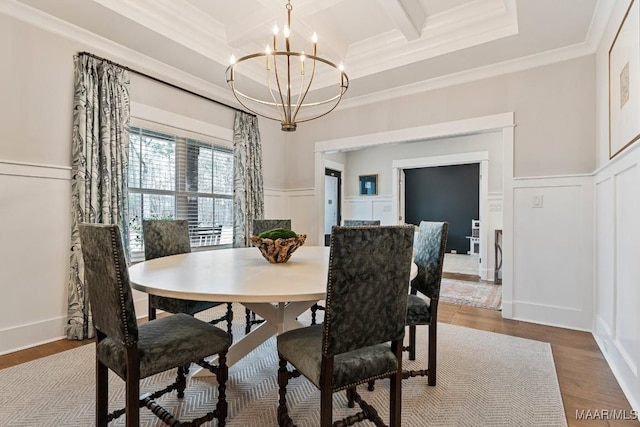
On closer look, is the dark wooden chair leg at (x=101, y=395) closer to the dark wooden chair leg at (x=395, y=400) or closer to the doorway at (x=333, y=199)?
the dark wooden chair leg at (x=395, y=400)

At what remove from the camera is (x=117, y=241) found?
49.3 inches

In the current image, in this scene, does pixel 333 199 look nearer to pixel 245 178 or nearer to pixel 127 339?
pixel 245 178

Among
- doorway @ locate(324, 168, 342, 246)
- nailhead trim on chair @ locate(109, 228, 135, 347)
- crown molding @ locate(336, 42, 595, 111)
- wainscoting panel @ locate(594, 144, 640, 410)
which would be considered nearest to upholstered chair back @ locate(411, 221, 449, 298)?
wainscoting panel @ locate(594, 144, 640, 410)

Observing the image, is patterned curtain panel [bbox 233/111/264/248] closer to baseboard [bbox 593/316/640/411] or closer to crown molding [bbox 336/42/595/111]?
crown molding [bbox 336/42/595/111]

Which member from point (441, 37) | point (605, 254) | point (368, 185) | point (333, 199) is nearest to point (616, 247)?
point (605, 254)

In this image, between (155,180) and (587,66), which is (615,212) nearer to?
(587,66)

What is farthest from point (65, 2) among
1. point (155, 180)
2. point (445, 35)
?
point (445, 35)

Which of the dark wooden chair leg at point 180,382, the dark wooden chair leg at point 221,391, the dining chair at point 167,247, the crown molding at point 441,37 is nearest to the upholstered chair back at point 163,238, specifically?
the dining chair at point 167,247

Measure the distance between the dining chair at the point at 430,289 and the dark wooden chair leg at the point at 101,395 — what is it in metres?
1.34

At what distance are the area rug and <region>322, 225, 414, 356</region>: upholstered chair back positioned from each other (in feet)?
2.20

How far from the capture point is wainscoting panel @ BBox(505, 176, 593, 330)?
2926mm

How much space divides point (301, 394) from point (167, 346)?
880 mm

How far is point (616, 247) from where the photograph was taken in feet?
7.31

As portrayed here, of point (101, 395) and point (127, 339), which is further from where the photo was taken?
point (101, 395)
